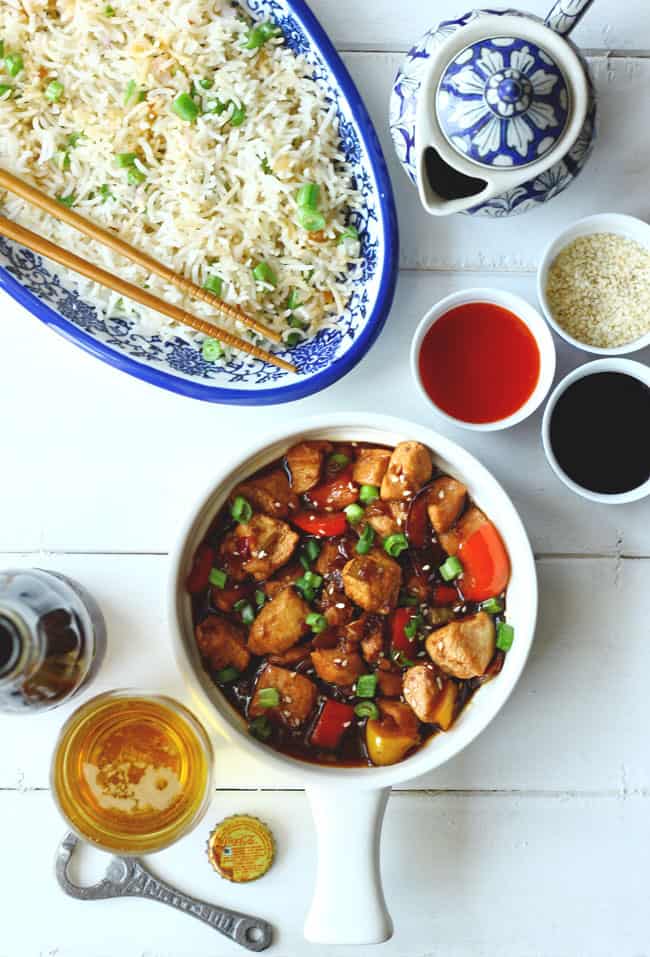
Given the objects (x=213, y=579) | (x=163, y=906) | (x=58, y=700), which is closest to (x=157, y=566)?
(x=213, y=579)

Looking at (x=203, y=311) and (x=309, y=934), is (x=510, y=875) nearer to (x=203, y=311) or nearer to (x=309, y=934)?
(x=309, y=934)

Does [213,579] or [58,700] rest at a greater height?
[213,579]

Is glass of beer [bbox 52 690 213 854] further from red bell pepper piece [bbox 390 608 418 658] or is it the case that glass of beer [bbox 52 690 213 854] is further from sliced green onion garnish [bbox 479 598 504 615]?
sliced green onion garnish [bbox 479 598 504 615]

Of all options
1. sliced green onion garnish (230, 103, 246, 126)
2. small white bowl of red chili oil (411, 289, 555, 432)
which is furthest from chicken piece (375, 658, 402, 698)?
sliced green onion garnish (230, 103, 246, 126)

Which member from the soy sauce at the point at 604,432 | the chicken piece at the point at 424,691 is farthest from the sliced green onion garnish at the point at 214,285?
the chicken piece at the point at 424,691

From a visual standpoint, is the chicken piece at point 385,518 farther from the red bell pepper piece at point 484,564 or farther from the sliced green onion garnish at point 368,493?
A: the red bell pepper piece at point 484,564

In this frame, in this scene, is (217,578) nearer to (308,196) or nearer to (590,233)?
(308,196)
